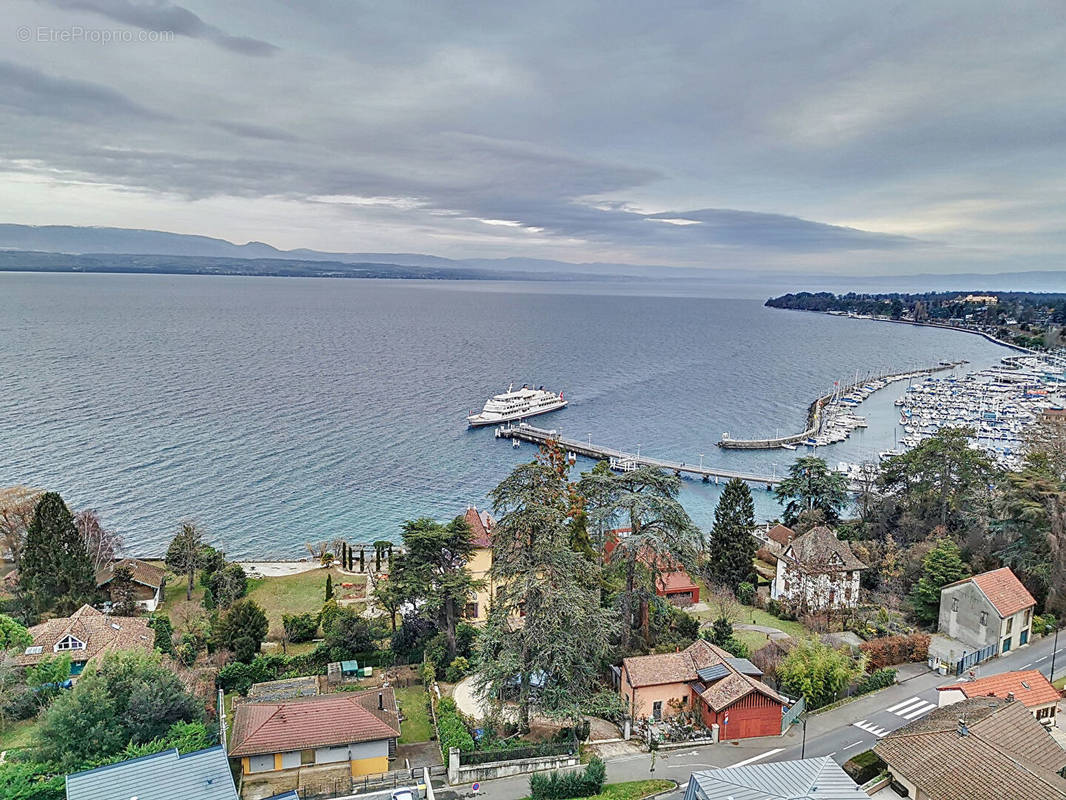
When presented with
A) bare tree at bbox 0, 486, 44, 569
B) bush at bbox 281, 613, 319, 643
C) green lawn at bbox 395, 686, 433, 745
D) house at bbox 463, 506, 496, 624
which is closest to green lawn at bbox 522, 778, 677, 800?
green lawn at bbox 395, 686, 433, 745

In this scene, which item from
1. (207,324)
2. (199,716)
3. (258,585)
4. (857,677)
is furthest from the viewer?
(207,324)

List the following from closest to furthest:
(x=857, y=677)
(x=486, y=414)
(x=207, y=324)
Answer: (x=857, y=677) → (x=486, y=414) → (x=207, y=324)

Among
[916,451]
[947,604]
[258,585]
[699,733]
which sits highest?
[916,451]

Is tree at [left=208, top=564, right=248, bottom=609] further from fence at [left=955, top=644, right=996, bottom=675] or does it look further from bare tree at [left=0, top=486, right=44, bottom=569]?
fence at [left=955, top=644, right=996, bottom=675]

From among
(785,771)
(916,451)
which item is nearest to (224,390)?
(916,451)

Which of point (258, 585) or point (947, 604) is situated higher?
point (947, 604)

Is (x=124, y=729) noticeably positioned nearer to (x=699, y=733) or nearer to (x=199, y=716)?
A: (x=199, y=716)

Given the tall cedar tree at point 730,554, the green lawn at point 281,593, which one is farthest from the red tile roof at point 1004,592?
the green lawn at point 281,593

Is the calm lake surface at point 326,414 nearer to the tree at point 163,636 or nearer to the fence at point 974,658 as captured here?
the tree at point 163,636
